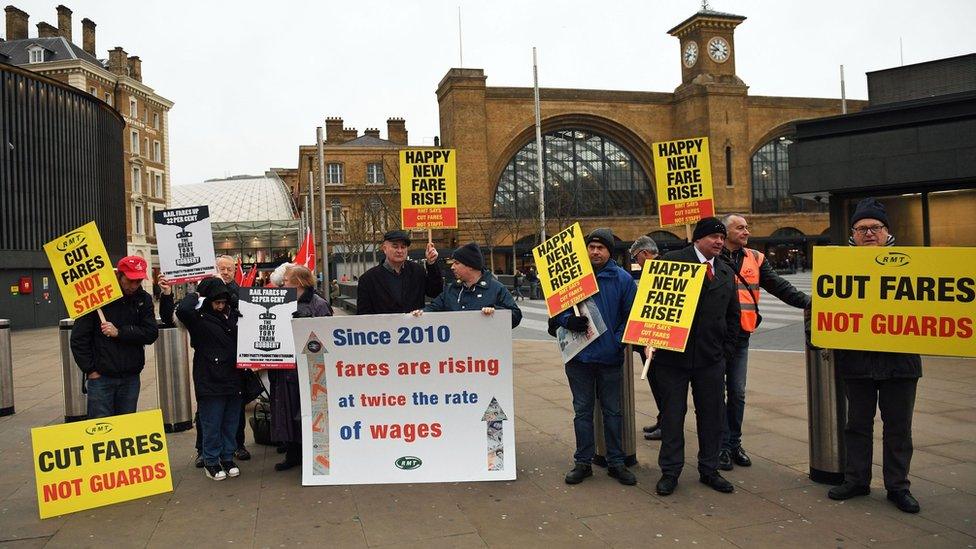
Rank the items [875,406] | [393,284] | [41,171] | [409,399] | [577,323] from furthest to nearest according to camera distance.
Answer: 1. [41,171]
2. [393,284]
3. [409,399]
4. [577,323]
5. [875,406]

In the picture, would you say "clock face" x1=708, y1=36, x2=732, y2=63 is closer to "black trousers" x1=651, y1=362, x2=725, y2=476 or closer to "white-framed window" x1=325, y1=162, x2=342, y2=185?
"white-framed window" x1=325, y1=162, x2=342, y2=185

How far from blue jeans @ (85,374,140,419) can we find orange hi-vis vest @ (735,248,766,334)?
5.25m

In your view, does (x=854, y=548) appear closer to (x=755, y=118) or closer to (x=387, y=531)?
(x=387, y=531)

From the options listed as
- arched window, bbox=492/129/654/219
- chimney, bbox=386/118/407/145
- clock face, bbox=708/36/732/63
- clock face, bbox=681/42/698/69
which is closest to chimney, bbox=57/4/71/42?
chimney, bbox=386/118/407/145

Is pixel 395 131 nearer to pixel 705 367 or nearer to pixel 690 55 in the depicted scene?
pixel 690 55

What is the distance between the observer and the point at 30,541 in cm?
457

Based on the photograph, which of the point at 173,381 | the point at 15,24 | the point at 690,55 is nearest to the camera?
the point at 173,381

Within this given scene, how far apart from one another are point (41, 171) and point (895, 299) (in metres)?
32.4

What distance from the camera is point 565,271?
5.71 m

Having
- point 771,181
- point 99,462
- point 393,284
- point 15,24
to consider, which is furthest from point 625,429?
point 15,24

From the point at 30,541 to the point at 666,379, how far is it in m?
4.60

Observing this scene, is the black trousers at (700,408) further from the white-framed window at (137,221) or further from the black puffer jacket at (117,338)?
the white-framed window at (137,221)

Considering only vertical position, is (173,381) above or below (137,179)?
below

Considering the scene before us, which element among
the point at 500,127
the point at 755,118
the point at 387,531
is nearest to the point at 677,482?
the point at 387,531
